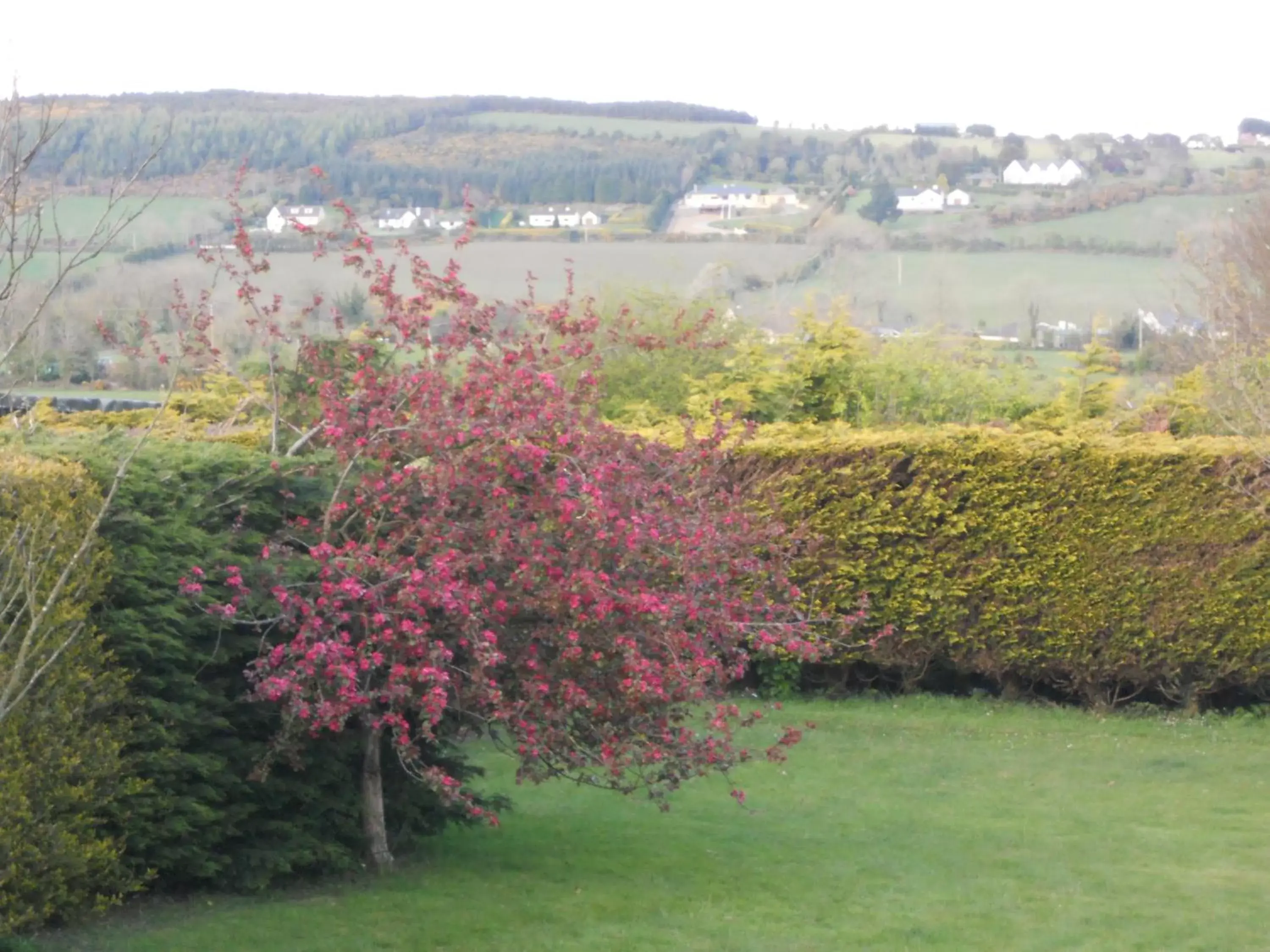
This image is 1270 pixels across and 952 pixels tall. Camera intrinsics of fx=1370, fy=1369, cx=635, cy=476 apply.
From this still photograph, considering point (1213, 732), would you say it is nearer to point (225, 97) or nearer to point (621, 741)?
point (621, 741)

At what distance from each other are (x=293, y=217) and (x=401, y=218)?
46.9 ft

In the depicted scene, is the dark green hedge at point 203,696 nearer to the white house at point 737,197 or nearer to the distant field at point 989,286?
the distant field at point 989,286

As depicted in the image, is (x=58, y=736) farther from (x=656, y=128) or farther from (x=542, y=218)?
(x=656, y=128)

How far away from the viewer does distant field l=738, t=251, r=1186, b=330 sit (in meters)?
31.3

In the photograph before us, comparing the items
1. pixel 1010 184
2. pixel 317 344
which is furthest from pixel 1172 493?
pixel 1010 184

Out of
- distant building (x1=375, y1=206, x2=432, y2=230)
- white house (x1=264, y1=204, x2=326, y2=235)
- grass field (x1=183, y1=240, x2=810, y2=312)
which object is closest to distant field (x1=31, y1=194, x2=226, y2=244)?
white house (x1=264, y1=204, x2=326, y2=235)

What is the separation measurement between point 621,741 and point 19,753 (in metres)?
2.73

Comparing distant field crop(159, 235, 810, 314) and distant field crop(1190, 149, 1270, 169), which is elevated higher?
distant field crop(1190, 149, 1270, 169)

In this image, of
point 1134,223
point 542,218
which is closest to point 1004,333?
point 542,218

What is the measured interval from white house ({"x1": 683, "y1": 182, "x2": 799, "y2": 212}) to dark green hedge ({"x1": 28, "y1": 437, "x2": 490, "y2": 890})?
28.9m

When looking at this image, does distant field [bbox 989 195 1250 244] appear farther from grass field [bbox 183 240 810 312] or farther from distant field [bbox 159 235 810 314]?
grass field [bbox 183 240 810 312]

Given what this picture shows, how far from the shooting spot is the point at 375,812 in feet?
24.0

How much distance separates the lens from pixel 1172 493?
11984 mm

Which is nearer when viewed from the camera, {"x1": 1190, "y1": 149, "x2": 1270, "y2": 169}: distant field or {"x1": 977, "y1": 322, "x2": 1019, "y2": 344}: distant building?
{"x1": 977, "y1": 322, "x2": 1019, "y2": 344}: distant building
